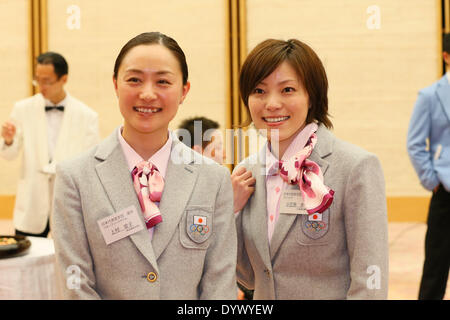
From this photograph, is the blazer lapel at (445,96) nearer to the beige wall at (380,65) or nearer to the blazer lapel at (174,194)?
the blazer lapel at (174,194)

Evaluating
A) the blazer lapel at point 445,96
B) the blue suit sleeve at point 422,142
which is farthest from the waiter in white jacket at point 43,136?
the blazer lapel at point 445,96

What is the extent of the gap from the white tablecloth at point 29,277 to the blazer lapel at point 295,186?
1.67 m

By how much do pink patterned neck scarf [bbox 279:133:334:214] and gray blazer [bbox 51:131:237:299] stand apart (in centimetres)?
25

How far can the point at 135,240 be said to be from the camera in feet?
3.62

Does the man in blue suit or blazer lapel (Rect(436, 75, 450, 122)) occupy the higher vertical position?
blazer lapel (Rect(436, 75, 450, 122))

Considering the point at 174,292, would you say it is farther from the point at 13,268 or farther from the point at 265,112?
the point at 13,268

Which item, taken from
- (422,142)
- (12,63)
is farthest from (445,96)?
(12,63)

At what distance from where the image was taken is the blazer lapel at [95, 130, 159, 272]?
1107 millimetres

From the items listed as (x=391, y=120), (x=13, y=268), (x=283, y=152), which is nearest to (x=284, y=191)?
(x=283, y=152)

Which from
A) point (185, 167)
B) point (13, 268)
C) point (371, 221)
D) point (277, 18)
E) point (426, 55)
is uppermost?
point (277, 18)

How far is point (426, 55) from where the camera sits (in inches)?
254

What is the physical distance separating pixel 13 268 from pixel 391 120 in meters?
5.13

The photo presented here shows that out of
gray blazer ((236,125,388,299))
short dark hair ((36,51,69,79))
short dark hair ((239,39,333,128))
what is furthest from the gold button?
short dark hair ((36,51,69,79))

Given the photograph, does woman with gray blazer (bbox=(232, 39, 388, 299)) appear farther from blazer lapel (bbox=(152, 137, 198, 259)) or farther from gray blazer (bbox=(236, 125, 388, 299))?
blazer lapel (bbox=(152, 137, 198, 259))
